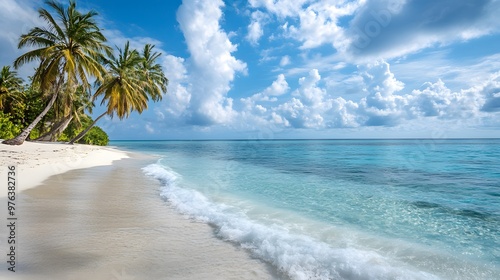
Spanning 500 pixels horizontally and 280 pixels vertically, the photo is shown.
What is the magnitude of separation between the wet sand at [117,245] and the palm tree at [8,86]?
3013cm

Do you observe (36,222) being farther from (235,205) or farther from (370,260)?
(370,260)

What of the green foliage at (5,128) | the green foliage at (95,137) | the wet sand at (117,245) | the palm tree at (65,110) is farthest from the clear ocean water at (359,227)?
the green foliage at (95,137)

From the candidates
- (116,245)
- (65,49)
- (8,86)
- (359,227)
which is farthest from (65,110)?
(359,227)

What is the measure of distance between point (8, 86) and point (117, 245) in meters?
36.4

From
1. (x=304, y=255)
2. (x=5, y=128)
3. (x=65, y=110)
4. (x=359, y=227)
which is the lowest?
(x=359, y=227)

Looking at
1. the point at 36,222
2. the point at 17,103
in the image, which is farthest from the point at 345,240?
the point at 17,103

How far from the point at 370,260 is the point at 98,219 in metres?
5.90

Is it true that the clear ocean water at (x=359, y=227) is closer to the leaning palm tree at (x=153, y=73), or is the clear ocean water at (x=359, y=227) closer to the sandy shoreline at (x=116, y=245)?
the sandy shoreline at (x=116, y=245)

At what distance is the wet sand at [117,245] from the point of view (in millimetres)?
3641

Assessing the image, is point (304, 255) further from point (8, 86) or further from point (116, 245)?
point (8, 86)

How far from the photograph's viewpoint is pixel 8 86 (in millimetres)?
29281

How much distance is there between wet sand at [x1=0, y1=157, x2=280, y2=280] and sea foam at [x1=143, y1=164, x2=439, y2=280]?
291 mm

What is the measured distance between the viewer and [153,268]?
3785mm

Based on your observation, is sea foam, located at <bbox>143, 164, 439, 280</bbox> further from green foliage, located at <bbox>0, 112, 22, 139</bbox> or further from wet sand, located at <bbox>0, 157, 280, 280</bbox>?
green foliage, located at <bbox>0, 112, 22, 139</bbox>
